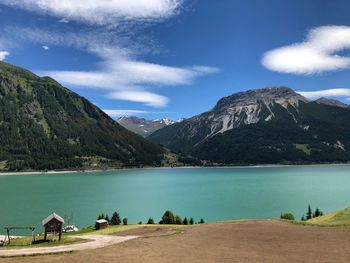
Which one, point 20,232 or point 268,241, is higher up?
point 268,241

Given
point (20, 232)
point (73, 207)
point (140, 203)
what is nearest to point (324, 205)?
point (140, 203)

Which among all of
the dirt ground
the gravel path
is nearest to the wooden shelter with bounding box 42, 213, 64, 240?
the gravel path

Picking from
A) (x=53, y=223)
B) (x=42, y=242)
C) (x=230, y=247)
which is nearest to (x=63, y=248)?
(x=42, y=242)

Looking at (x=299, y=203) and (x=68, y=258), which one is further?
(x=299, y=203)

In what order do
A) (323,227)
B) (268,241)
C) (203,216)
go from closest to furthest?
(268,241)
(323,227)
(203,216)

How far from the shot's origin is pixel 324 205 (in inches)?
5394

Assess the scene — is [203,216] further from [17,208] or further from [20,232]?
[17,208]

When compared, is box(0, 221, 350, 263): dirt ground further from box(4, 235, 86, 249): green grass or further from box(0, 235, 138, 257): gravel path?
box(4, 235, 86, 249): green grass

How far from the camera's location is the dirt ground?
3809 centimetres

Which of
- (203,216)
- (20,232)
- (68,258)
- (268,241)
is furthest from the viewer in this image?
(203,216)

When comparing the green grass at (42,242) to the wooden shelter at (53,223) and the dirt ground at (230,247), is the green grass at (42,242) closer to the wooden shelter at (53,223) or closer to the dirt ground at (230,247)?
the wooden shelter at (53,223)

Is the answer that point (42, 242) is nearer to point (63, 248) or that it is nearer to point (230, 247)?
point (63, 248)

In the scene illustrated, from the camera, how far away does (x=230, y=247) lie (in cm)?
4369

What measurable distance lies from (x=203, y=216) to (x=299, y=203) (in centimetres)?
4551
